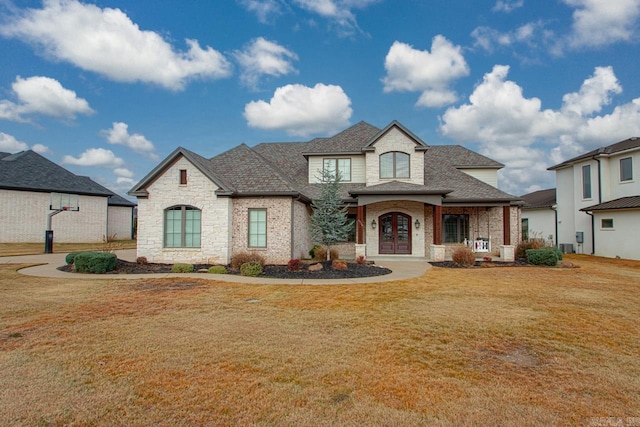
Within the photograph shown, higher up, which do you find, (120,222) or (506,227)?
(120,222)

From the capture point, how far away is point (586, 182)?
861 inches

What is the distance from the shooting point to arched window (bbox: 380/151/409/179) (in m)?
19.0

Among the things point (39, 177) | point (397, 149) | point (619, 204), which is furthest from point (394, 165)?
point (39, 177)

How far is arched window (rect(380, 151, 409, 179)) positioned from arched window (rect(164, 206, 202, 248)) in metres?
10.4

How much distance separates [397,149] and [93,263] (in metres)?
15.7

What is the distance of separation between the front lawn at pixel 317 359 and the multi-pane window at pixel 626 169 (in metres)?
14.9

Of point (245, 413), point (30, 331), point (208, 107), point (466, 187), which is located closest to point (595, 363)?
point (245, 413)

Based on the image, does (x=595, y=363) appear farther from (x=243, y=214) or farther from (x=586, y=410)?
(x=243, y=214)

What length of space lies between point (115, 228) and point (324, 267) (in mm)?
27681

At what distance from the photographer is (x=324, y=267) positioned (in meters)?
13.9

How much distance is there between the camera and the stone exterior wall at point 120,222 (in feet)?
105

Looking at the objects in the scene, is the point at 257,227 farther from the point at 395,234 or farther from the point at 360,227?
the point at 395,234

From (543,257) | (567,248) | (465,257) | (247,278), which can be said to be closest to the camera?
(247,278)

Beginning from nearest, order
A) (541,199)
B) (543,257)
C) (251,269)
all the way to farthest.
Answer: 1. (251,269)
2. (543,257)
3. (541,199)
